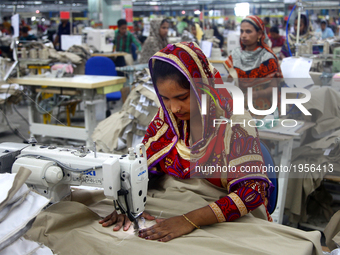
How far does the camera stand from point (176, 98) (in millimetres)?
1229

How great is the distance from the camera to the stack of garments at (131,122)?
8.52ft

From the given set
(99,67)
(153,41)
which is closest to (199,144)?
(99,67)

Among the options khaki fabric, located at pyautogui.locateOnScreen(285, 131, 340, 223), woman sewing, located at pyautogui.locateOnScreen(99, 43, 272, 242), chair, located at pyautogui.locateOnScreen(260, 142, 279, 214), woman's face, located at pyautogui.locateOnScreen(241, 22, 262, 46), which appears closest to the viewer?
woman sewing, located at pyautogui.locateOnScreen(99, 43, 272, 242)

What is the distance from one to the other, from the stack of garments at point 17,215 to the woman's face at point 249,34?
102 inches

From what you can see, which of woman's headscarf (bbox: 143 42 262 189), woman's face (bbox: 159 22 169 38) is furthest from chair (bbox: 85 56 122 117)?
woman's headscarf (bbox: 143 42 262 189)

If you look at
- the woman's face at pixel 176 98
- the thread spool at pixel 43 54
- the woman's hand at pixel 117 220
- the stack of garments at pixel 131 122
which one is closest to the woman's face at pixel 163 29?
the thread spool at pixel 43 54

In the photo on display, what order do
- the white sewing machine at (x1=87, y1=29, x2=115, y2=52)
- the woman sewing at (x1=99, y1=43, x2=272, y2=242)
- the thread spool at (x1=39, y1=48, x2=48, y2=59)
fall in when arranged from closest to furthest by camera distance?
1. the woman sewing at (x1=99, y1=43, x2=272, y2=242)
2. the thread spool at (x1=39, y1=48, x2=48, y2=59)
3. the white sewing machine at (x1=87, y1=29, x2=115, y2=52)

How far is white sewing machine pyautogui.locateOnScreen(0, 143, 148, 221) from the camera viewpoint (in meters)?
1.13

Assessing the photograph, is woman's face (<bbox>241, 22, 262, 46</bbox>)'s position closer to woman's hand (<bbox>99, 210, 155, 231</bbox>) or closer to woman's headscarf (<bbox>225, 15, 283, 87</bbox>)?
woman's headscarf (<bbox>225, 15, 283, 87</bbox>)

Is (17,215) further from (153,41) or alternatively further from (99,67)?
(153,41)

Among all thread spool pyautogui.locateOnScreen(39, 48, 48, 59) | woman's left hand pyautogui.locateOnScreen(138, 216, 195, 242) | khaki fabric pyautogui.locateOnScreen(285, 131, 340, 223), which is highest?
thread spool pyautogui.locateOnScreen(39, 48, 48, 59)

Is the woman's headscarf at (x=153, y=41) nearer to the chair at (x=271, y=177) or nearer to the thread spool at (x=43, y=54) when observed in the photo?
the thread spool at (x=43, y=54)

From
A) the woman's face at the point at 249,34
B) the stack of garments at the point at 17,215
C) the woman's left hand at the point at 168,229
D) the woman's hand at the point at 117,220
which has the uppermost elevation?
the woman's face at the point at 249,34

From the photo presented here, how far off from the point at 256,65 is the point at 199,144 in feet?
6.44
